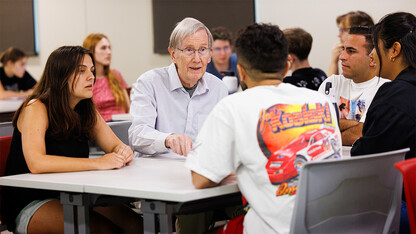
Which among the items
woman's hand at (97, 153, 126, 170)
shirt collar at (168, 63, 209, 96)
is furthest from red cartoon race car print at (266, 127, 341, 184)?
shirt collar at (168, 63, 209, 96)

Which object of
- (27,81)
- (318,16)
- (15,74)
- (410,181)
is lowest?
(27,81)

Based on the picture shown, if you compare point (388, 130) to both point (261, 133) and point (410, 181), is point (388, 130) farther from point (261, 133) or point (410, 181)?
point (261, 133)

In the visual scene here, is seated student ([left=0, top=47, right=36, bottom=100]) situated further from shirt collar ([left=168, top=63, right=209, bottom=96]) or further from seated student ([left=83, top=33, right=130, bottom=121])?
shirt collar ([left=168, top=63, right=209, bottom=96])

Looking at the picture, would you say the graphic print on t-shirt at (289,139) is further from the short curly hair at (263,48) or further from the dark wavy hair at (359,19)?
the dark wavy hair at (359,19)

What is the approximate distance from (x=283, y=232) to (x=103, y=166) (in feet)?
2.98

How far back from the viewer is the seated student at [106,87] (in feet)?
17.0

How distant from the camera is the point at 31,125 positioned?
2303 millimetres

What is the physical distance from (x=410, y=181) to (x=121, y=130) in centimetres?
174

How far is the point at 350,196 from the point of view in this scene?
70.3 inches

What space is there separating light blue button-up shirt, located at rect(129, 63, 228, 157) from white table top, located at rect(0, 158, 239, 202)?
331 millimetres

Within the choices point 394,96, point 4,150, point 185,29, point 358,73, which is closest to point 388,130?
point 394,96

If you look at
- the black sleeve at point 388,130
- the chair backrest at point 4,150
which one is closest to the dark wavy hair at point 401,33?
the black sleeve at point 388,130

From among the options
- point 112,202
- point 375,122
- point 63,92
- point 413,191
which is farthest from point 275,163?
point 63,92

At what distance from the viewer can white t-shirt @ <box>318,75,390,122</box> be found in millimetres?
3049
